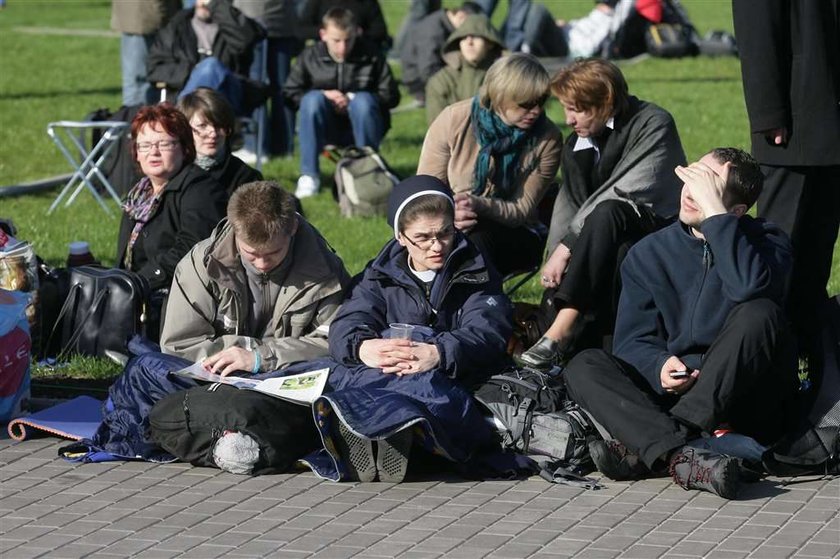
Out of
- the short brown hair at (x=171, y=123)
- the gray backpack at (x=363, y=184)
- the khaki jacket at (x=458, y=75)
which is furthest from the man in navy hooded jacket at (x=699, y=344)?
the khaki jacket at (x=458, y=75)

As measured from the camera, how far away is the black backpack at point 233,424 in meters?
5.64

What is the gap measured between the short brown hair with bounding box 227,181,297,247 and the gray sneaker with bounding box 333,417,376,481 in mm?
849

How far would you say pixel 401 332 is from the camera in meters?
5.88

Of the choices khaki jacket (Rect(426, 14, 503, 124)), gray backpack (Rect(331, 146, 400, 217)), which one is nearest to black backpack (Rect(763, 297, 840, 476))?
gray backpack (Rect(331, 146, 400, 217))

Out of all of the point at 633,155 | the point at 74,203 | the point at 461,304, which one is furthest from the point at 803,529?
the point at 74,203

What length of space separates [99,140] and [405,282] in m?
5.56

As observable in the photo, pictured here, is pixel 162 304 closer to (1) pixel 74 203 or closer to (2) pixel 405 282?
(2) pixel 405 282

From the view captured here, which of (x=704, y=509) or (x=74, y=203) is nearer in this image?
(x=704, y=509)

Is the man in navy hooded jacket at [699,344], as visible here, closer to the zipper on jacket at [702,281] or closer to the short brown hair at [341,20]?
the zipper on jacket at [702,281]

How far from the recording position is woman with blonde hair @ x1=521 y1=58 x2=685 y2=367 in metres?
6.70

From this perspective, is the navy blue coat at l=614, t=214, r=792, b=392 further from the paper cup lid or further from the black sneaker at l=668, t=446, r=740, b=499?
the paper cup lid

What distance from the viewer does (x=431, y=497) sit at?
5.43 m

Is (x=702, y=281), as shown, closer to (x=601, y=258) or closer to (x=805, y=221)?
(x=805, y=221)

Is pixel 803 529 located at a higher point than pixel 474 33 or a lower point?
lower
